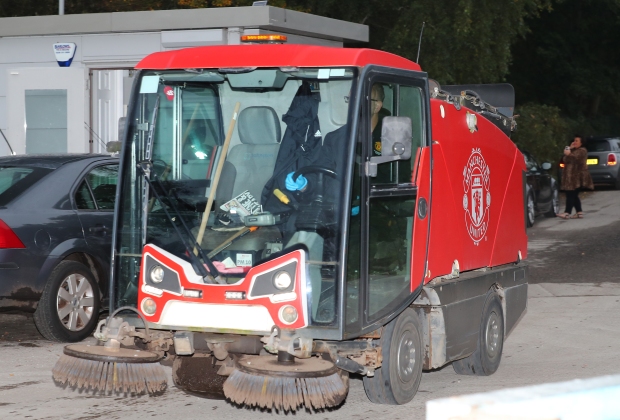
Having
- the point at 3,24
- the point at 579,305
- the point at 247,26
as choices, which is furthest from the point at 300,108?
the point at 3,24

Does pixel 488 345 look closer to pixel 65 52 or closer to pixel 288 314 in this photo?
pixel 288 314

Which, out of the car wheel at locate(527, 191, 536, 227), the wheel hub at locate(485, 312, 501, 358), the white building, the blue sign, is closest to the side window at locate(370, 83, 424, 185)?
the wheel hub at locate(485, 312, 501, 358)

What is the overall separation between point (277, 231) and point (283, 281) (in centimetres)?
39

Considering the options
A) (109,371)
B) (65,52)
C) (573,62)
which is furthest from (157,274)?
(573,62)

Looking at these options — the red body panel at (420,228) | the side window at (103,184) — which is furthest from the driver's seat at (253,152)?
the side window at (103,184)

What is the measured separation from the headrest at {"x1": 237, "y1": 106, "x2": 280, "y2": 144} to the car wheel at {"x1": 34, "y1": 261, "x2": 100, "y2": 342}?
3.14 meters

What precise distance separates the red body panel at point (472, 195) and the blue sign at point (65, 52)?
8.54 metres

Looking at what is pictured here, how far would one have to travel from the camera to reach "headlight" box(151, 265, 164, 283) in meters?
6.27

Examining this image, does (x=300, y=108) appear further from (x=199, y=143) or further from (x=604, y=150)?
(x=604, y=150)

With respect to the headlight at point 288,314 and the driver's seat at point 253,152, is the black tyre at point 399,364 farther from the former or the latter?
the driver's seat at point 253,152

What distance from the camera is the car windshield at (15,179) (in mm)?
8938

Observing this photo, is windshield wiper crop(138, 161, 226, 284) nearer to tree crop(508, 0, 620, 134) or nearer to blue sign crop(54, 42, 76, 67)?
blue sign crop(54, 42, 76, 67)

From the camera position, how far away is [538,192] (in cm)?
2044

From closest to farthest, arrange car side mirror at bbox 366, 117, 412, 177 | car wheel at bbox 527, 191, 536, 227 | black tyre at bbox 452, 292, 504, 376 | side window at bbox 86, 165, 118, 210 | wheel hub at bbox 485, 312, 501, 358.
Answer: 1. car side mirror at bbox 366, 117, 412, 177
2. black tyre at bbox 452, 292, 504, 376
3. wheel hub at bbox 485, 312, 501, 358
4. side window at bbox 86, 165, 118, 210
5. car wheel at bbox 527, 191, 536, 227
